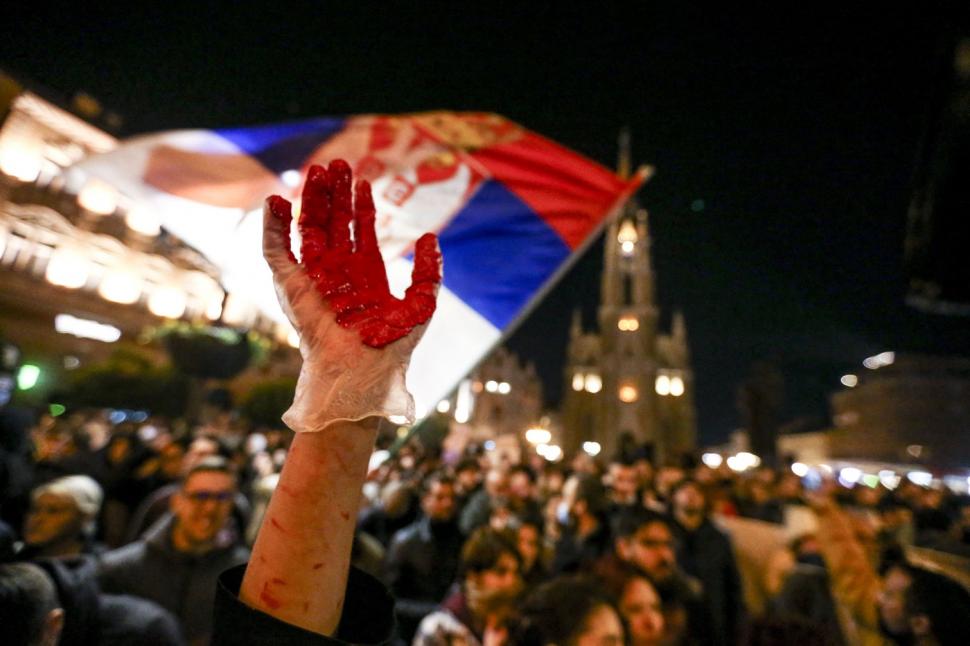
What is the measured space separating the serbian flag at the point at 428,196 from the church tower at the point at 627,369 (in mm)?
63974

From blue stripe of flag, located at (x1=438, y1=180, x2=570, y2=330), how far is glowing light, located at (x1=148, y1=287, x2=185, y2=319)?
31180mm

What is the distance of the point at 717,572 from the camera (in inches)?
200

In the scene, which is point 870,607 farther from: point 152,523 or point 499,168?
point 152,523

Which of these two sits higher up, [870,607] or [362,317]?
[362,317]

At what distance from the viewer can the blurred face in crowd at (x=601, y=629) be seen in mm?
2627

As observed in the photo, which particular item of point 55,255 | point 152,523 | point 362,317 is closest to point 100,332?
point 55,255

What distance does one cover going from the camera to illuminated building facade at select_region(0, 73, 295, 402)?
22.7 m

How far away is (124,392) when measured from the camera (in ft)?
68.2

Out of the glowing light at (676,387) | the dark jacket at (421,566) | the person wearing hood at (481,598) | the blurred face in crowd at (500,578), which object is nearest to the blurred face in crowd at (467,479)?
the dark jacket at (421,566)

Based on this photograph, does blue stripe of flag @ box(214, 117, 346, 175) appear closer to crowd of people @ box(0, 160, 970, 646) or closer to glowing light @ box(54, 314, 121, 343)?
crowd of people @ box(0, 160, 970, 646)

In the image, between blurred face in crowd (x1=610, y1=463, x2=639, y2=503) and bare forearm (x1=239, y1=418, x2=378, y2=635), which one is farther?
blurred face in crowd (x1=610, y1=463, x2=639, y2=503)

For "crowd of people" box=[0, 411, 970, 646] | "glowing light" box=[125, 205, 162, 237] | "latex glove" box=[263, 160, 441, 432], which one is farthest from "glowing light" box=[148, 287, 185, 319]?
"latex glove" box=[263, 160, 441, 432]

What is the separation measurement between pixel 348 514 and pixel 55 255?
31.2 m

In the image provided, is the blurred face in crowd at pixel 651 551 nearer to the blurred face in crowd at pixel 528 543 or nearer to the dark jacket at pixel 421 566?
the blurred face in crowd at pixel 528 543
